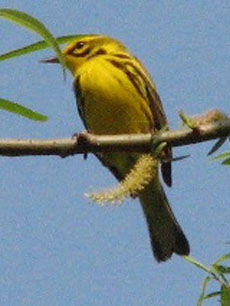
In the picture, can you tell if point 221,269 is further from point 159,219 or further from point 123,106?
point 159,219

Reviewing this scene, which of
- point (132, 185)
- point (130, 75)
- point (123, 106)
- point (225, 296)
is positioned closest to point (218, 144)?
point (132, 185)

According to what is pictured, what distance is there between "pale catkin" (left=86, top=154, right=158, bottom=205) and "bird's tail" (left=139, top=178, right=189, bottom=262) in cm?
267

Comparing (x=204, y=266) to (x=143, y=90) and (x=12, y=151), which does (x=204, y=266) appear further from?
(x=143, y=90)

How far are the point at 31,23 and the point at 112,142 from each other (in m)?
0.41

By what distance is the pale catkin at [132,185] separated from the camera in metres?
1.72

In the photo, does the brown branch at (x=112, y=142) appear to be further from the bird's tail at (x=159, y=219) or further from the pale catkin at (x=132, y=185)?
the bird's tail at (x=159, y=219)

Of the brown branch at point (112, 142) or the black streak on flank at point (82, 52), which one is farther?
the black streak on flank at point (82, 52)

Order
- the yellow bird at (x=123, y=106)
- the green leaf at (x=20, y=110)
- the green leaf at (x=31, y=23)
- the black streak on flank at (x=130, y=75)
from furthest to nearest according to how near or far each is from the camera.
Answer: the black streak on flank at (x=130, y=75), the yellow bird at (x=123, y=106), the green leaf at (x=20, y=110), the green leaf at (x=31, y=23)

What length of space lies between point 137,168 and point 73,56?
10.4ft

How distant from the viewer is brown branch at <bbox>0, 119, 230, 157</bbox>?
180cm

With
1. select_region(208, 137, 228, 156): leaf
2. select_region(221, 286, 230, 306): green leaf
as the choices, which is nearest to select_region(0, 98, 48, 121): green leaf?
select_region(208, 137, 228, 156): leaf

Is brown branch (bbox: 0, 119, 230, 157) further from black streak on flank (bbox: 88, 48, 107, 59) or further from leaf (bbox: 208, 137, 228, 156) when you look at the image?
black streak on flank (bbox: 88, 48, 107, 59)

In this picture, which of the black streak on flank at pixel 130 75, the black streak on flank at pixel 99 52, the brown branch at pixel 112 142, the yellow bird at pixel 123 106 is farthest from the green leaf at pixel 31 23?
the black streak on flank at pixel 99 52

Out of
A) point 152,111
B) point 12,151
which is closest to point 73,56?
point 152,111
